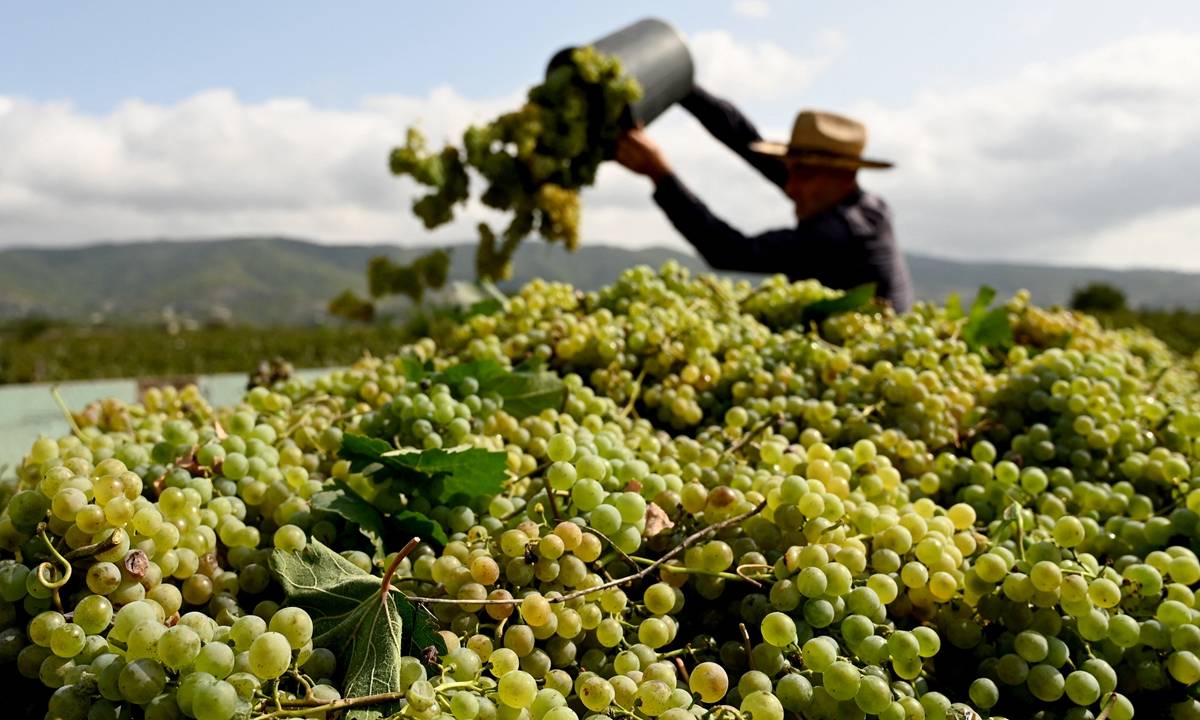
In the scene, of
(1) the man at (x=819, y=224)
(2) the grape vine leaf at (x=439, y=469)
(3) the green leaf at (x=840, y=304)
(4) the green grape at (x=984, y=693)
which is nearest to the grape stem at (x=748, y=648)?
(4) the green grape at (x=984, y=693)

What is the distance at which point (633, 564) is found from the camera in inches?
35.0

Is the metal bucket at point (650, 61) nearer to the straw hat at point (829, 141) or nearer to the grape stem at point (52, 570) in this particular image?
the straw hat at point (829, 141)

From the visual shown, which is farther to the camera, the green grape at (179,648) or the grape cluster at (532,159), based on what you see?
the grape cluster at (532,159)

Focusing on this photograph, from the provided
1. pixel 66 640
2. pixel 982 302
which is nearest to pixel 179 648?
pixel 66 640

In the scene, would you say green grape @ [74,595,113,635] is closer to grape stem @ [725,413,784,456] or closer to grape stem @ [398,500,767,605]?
grape stem @ [398,500,767,605]

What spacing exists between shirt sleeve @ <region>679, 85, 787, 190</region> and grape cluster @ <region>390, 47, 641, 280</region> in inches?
50.6

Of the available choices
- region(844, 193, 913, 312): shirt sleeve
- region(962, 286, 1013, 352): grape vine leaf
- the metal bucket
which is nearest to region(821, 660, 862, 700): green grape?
region(962, 286, 1013, 352): grape vine leaf

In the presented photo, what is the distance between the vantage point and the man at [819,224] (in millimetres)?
3498

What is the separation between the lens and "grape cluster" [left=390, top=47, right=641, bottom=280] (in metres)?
2.51

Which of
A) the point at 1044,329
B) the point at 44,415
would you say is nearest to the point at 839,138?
the point at 1044,329

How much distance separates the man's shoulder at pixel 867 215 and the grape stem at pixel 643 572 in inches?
109

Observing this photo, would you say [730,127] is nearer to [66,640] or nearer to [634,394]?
[634,394]

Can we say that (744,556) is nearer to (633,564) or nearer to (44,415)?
(633,564)

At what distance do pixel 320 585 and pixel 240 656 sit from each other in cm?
13
